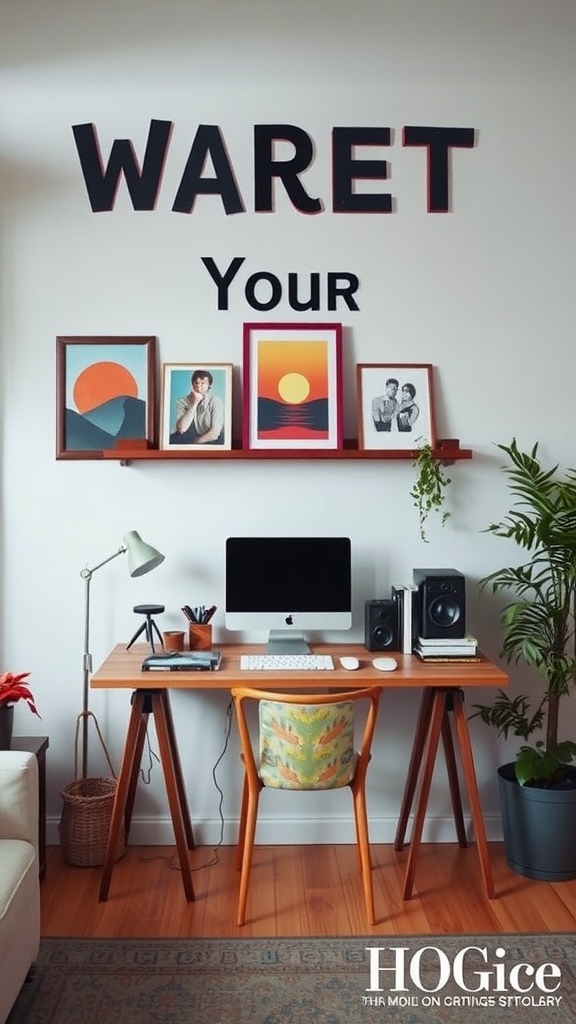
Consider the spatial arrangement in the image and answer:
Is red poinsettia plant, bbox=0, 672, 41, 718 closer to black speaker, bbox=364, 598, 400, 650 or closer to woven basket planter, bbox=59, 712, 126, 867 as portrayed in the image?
woven basket planter, bbox=59, 712, 126, 867

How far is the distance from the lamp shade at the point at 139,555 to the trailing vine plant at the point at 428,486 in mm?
965

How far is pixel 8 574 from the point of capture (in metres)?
3.41

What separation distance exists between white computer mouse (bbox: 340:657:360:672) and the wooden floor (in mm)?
744

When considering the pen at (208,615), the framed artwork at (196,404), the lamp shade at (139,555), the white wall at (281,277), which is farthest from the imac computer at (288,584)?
the framed artwork at (196,404)

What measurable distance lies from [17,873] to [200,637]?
46.0 inches

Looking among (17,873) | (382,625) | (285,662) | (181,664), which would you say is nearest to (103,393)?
(181,664)

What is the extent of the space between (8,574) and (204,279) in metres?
1.33

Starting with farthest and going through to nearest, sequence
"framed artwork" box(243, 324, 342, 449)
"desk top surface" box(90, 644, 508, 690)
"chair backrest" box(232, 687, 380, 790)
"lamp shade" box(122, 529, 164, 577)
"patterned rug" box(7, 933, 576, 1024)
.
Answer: "framed artwork" box(243, 324, 342, 449)
"lamp shade" box(122, 529, 164, 577)
"desk top surface" box(90, 644, 508, 690)
"chair backrest" box(232, 687, 380, 790)
"patterned rug" box(7, 933, 576, 1024)

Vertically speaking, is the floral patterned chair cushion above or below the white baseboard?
above

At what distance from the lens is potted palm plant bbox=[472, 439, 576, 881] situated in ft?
10.1

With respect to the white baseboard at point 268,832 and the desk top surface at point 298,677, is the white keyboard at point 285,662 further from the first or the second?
the white baseboard at point 268,832

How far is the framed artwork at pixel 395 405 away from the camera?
336 cm

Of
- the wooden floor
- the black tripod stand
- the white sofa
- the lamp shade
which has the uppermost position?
the lamp shade

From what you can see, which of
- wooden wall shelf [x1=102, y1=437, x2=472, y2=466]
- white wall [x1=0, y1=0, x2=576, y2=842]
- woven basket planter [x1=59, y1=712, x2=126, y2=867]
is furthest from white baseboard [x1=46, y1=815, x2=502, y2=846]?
wooden wall shelf [x1=102, y1=437, x2=472, y2=466]
